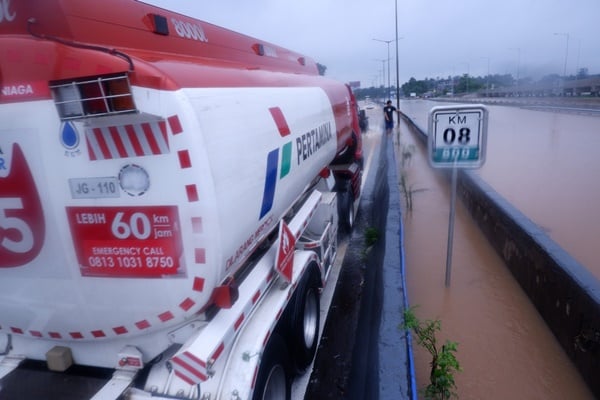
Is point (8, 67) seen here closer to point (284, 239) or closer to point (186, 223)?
point (186, 223)

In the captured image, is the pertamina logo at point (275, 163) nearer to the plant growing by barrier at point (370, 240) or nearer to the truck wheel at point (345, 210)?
the plant growing by barrier at point (370, 240)

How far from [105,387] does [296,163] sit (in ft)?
7.24

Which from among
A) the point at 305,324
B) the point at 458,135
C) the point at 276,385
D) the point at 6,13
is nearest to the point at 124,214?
the point at 6,13

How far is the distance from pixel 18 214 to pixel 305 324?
2.40m

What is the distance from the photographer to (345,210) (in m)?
6.88

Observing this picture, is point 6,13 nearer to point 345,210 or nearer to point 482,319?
point 482,319

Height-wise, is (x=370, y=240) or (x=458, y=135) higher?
(x=458, y=135)

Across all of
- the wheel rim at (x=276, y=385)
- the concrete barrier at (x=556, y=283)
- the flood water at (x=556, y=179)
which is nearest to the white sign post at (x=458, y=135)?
the concrete barrier at (x=556, y=283)

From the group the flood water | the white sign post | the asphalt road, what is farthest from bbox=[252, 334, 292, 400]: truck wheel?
the flood water

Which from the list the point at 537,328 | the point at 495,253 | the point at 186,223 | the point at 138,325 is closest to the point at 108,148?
the point at 186,223

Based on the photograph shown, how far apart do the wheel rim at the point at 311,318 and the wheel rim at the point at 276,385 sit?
0.80 metres

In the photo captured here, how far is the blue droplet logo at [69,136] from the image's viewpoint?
6.21ft

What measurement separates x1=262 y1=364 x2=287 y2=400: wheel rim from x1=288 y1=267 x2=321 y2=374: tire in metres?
0.42

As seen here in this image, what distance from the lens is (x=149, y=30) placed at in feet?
8.74
